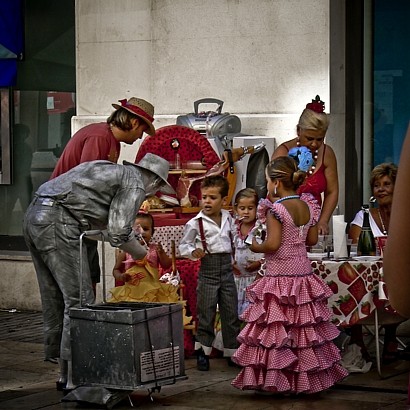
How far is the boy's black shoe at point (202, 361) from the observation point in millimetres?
7867

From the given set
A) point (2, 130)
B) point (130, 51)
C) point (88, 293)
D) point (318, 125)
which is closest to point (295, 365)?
point (88, 293)

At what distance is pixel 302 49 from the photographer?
955cm

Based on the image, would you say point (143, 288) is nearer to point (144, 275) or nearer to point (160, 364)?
point (144, 275)

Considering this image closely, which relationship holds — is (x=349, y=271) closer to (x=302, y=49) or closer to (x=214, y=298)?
(x=214, y=298)

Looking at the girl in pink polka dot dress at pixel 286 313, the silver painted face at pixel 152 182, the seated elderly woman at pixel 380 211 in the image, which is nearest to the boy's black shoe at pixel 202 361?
the girl in pink polka dot dress at pixel 286 313

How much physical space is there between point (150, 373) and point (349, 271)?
5.36 feet

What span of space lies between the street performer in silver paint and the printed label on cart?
55 centimetres

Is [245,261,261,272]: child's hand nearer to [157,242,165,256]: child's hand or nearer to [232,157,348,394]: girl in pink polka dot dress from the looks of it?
[157,242,165,256]: child's hand

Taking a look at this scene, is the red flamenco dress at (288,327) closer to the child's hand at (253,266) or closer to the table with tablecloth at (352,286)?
the table with tablecloth at (352,286)

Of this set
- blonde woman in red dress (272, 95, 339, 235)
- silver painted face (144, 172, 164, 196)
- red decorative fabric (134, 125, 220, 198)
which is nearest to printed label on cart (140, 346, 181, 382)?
silver painted face (144, 172, 164, 196)

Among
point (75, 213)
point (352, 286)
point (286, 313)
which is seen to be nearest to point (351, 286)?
point (352, 286)

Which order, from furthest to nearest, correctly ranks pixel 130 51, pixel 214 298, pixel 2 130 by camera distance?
pixel 2 130 < pixel 130 51 < pixel 214 298

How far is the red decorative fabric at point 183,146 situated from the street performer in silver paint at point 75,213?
6.16 feet

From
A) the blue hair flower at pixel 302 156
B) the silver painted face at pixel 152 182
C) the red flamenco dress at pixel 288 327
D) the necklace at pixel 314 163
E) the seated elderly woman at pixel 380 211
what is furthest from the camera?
the necklace at pixel 314 163
